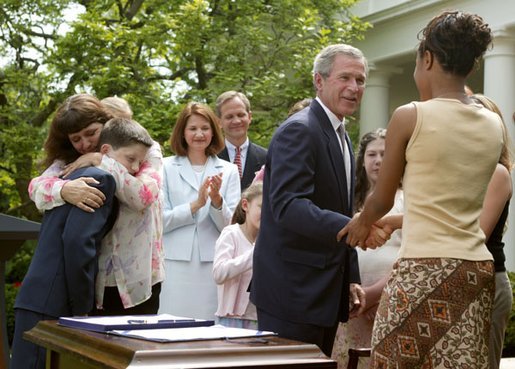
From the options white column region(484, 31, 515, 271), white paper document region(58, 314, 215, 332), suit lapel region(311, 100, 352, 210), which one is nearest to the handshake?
suit lapel region(311, 100, 352, 210)

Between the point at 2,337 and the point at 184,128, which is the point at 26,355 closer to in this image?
the point at 2,337

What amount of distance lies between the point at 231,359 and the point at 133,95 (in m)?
11.1

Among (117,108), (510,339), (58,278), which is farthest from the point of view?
(510,339)

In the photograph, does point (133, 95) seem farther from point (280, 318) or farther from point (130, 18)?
point (280, 318)

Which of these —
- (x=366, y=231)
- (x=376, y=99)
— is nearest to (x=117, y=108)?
(x=366, y=231)

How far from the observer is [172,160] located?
7215 mm

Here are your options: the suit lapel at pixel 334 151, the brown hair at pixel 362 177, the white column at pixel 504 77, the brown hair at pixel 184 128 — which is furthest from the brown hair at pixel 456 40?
the white column at pixel 504 77

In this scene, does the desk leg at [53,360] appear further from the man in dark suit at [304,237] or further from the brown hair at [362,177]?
the brown hair at [362,177]

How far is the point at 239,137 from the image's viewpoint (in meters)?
7.68

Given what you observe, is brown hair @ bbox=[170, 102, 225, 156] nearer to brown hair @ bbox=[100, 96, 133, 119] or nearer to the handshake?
brown hair @ bbox=[100, 96, 133, 119]

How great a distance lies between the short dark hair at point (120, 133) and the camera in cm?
492

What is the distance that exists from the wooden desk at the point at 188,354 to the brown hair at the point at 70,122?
6.15ft

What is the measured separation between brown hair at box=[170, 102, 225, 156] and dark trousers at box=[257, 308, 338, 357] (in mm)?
2717

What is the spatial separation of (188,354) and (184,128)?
442cm
